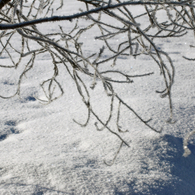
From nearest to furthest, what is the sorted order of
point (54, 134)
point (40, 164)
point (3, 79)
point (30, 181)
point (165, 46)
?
point (30, 181) < point (40, 164) < point (54, 134) < point (3, 79) < point (165, 46)

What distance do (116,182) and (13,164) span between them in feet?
2.65

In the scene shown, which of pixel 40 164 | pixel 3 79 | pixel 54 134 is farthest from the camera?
pixel 3 79

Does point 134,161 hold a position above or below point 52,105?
below

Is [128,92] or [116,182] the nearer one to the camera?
[116,182]

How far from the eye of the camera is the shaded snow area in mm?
1722

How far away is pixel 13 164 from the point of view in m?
1.91

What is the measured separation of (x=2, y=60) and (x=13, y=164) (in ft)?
9.53

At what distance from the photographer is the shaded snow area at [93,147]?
1.72 metres

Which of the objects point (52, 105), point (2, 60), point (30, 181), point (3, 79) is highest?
point (2, 60)

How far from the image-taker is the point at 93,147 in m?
2.18

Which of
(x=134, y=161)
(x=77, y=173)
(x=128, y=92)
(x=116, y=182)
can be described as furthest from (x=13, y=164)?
(x=128, y=92)

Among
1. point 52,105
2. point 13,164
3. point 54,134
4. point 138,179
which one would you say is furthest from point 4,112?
point 138,179

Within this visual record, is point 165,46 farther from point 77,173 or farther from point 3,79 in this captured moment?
point 77,173

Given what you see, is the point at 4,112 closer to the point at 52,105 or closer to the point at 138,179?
the point at 52,105
